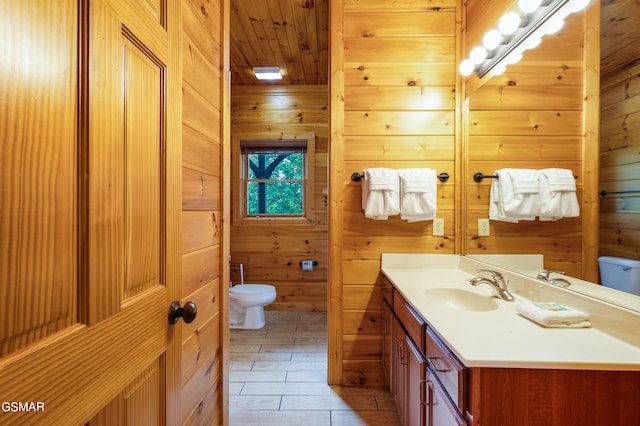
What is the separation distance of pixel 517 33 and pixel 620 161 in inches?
33.5

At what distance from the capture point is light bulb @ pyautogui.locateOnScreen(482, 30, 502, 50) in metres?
1.41

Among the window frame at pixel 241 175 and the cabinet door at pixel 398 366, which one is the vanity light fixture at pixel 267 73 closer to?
the window frame at pixel 241 175

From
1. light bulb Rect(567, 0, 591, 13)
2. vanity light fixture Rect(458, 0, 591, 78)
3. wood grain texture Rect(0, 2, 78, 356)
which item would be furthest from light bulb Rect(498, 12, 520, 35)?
wood grain texture Rect(0, 2, 78, 356)

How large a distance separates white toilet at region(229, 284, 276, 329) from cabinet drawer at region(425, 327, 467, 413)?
72.0 inches

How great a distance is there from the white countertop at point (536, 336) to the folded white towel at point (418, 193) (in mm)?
611

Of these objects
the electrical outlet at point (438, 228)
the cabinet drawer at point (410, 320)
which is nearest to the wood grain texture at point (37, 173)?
the cabinet drawer at point (410, 320)

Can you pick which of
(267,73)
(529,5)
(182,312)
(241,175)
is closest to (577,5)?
(529,5)

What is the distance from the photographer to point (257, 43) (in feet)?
8.18

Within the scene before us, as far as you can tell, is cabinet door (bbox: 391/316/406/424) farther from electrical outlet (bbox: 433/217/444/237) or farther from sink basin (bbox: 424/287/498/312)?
electrical outlet (bbox: 433/217/444/237)

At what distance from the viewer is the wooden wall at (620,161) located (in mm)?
832

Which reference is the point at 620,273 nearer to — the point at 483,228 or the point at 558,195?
the point at 558,195

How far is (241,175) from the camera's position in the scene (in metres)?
3.21

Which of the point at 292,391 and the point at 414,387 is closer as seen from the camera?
the point at 414,387

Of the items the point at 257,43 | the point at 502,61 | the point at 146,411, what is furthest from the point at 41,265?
the point at 257,43
